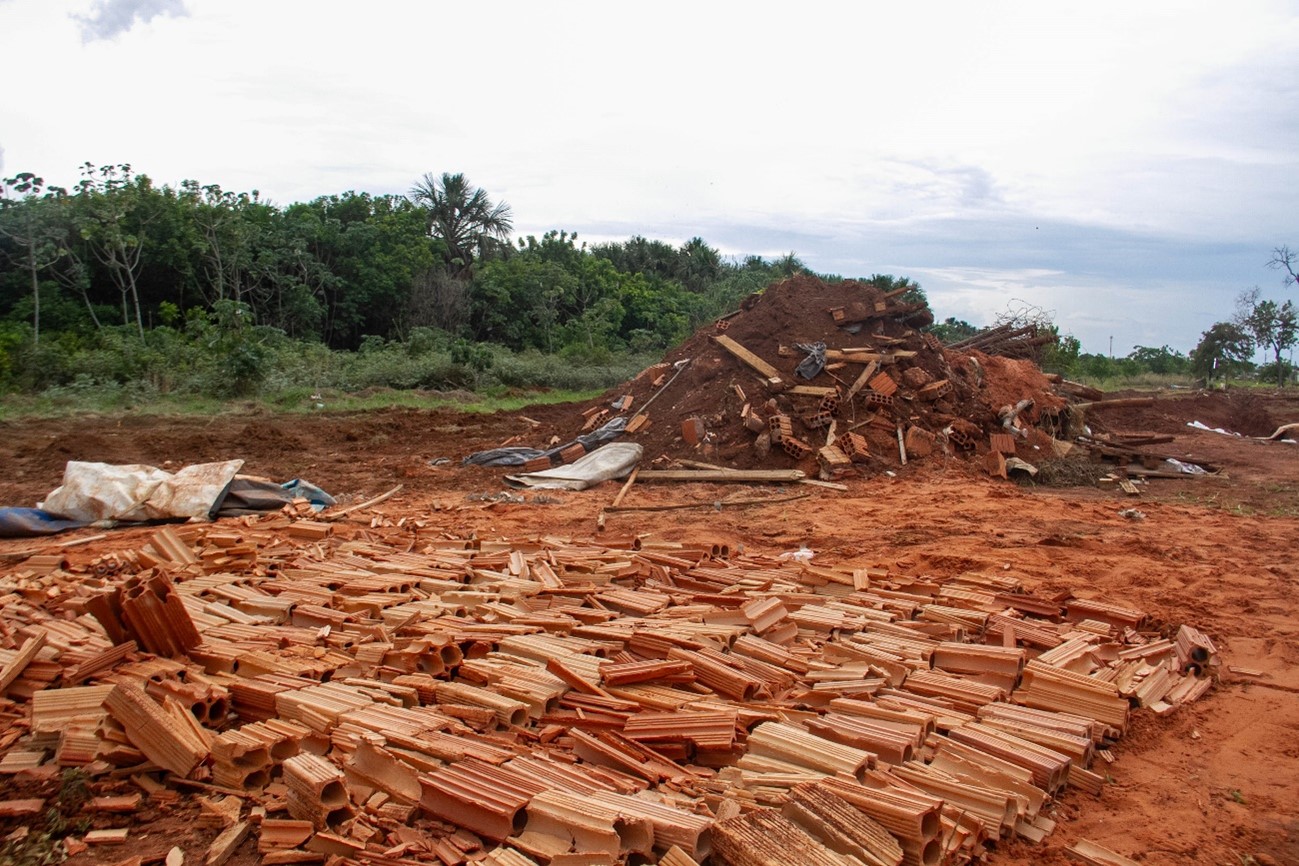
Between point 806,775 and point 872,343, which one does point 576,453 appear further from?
point 806,775

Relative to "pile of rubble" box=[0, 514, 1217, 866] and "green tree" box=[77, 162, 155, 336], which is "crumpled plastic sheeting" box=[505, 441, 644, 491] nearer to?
"pile of rubble" box=[0, 514, 1217, 866]

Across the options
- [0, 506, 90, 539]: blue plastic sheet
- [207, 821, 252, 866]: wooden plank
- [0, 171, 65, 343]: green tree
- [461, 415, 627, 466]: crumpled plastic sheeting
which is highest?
[0, 171, 65, 343]: green tree

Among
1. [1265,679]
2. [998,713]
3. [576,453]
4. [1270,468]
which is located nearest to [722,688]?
[998,713]

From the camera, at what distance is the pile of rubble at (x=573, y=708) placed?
10.0 ft

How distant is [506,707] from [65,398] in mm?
16505

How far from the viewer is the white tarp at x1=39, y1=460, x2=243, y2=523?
888 centimetres

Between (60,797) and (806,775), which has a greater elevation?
(806,775)

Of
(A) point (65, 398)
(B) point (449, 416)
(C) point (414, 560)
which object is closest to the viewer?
(C) point (414, 560)

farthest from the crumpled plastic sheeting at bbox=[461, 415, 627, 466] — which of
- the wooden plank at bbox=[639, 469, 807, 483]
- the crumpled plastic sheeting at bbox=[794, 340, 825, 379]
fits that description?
the crumpled plastic sheeting at bbox=[794, 340, 825, 379]

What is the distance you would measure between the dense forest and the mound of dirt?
8509 mm

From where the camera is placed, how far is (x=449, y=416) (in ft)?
59.1

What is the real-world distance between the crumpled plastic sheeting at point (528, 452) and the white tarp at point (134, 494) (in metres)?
4.27

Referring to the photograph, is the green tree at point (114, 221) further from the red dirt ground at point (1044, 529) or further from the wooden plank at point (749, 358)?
the wooden plank at point (749, 358)

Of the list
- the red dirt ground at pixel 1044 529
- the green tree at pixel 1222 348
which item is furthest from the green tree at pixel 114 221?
the green tree at pixel 1222 348
